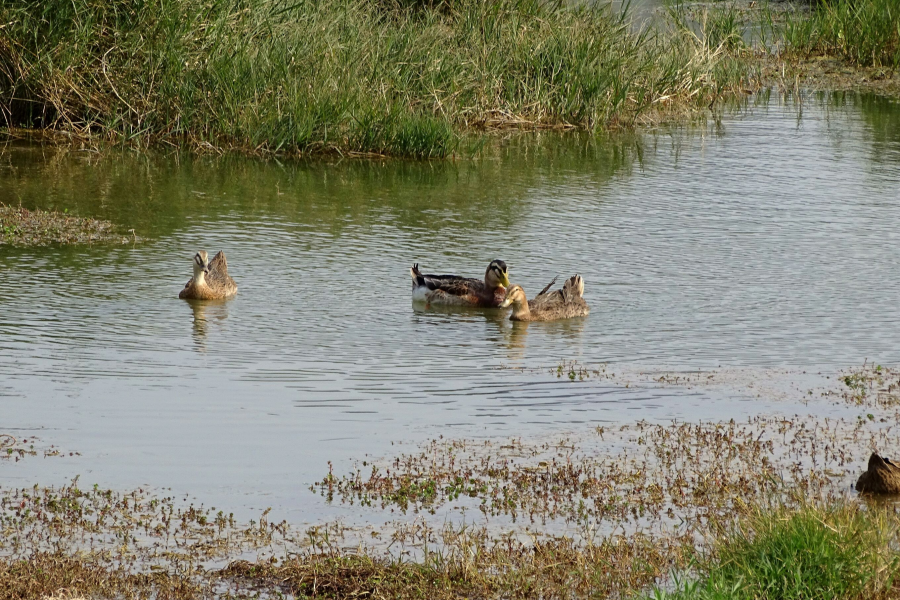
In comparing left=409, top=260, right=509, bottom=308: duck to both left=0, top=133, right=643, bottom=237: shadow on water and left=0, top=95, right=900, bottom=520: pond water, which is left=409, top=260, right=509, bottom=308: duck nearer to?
left=0, top=95, right=900, bottom=520: pond water

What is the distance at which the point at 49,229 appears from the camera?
1439 cm

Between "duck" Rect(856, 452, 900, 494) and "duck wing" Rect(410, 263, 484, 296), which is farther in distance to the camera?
"duck wing" Rect(410, 263, 484, 296)

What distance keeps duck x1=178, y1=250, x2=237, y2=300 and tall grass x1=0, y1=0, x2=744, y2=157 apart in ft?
21.0

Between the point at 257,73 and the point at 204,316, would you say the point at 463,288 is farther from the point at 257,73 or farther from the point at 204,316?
the point at 257,73

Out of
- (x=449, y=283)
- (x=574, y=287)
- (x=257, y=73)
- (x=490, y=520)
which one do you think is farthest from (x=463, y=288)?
(x=257, y=73)

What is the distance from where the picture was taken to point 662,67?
899 inches

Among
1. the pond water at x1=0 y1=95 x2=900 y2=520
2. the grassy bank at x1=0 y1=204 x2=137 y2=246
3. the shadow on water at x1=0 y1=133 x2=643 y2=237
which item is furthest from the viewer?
the shadow on water at x1=0 y1=133 x2=643 y2=237

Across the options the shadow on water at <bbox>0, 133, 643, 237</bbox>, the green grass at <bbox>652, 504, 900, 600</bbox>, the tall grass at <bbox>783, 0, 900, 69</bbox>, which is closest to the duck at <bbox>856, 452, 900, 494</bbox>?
the green grass at <bbox>652, 504, 900, 600</bbox>

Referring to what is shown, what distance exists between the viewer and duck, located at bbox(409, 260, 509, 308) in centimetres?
1223

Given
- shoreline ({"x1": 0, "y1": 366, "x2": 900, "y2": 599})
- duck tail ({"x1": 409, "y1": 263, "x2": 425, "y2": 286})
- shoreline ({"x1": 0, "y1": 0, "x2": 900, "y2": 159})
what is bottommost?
shoreline ({"x1": 0, "y1": 366, "x2": 900, "y2": 599})

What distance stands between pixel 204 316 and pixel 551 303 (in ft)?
9.66

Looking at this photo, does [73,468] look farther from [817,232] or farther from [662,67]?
[662,67]

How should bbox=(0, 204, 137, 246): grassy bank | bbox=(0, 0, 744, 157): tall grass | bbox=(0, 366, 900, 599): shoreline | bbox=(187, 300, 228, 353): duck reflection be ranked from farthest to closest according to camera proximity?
bbox=(0, 0, 744, 157): tall grass
bbox=(0, 204, 137, 246): grassy bank
bbox=(187, 300, 228, 353): duck reflection
bbox=(0, 366, 900, 599): shoreline

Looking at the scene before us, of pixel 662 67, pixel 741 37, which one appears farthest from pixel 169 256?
pixel 741 37
